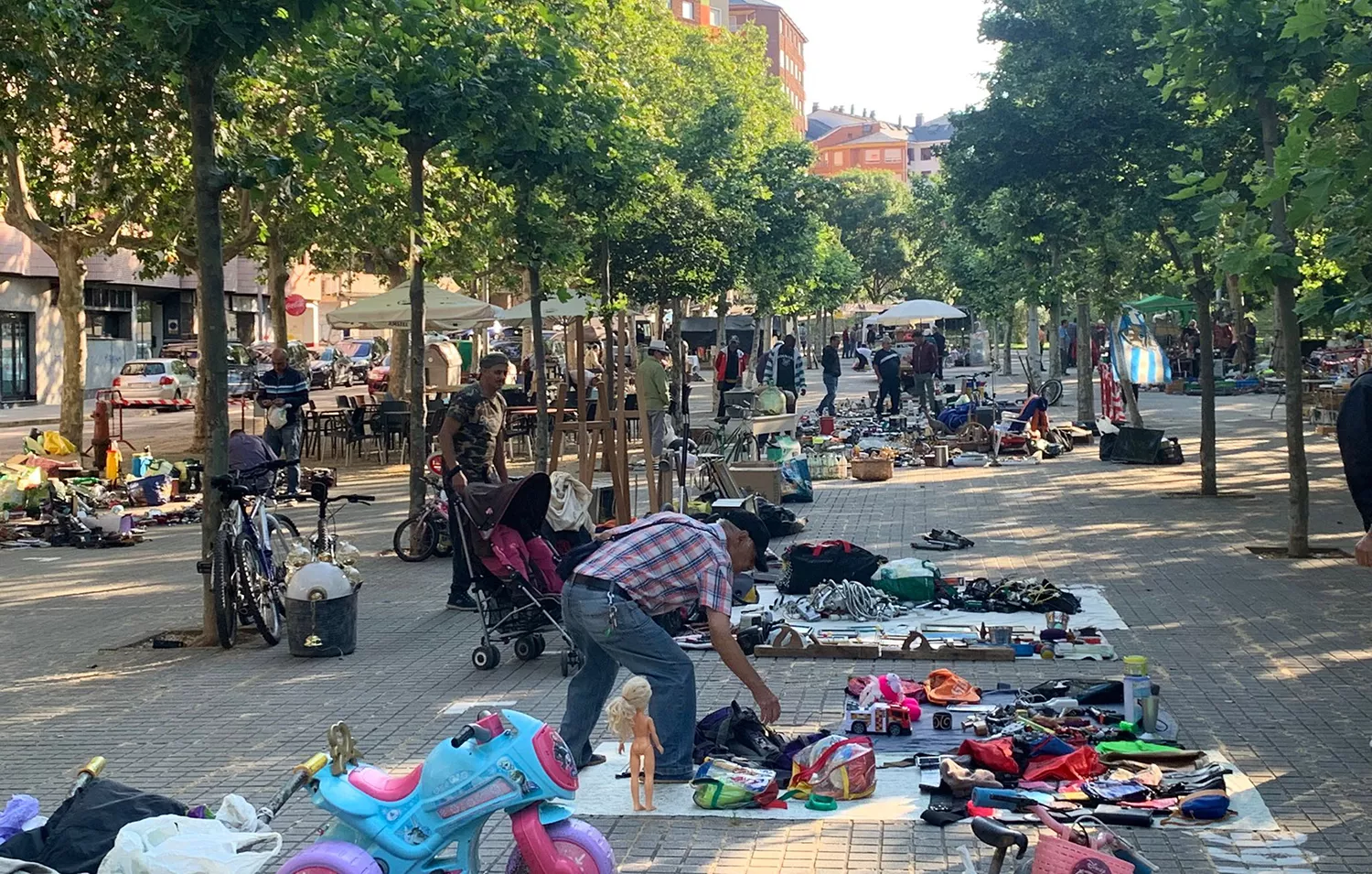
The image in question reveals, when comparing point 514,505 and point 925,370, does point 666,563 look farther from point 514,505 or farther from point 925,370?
point 925,370

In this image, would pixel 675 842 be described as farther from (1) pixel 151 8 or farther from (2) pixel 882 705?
(1) pixel 151 8

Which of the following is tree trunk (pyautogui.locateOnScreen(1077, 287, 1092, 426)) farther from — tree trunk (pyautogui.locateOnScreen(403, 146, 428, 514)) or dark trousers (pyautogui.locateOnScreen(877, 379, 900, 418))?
tree trunk (pyautogui.locateOnScreen(403, 146, 428, 514))

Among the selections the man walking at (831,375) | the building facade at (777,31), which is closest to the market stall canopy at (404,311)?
the man walking at (831,375)

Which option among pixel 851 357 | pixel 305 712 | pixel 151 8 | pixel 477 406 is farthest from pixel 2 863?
pixel 851 357

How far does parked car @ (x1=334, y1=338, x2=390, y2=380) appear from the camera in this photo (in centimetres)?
5650

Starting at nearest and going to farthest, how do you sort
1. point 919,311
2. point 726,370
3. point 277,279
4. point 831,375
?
point 277,279 → point 831,375 → point 726,370 → point 919,311

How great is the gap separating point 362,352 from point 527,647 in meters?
52.5

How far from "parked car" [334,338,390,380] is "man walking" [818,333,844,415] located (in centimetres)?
2749

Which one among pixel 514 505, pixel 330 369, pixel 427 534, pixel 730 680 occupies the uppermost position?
pixel 330 369

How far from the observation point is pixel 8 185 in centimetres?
2259

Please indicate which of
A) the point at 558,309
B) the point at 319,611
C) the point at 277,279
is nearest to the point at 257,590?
the point at 319,611

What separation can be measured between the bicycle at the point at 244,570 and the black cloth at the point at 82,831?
17.0 feet

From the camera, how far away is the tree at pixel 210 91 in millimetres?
9758

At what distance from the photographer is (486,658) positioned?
930 cm
